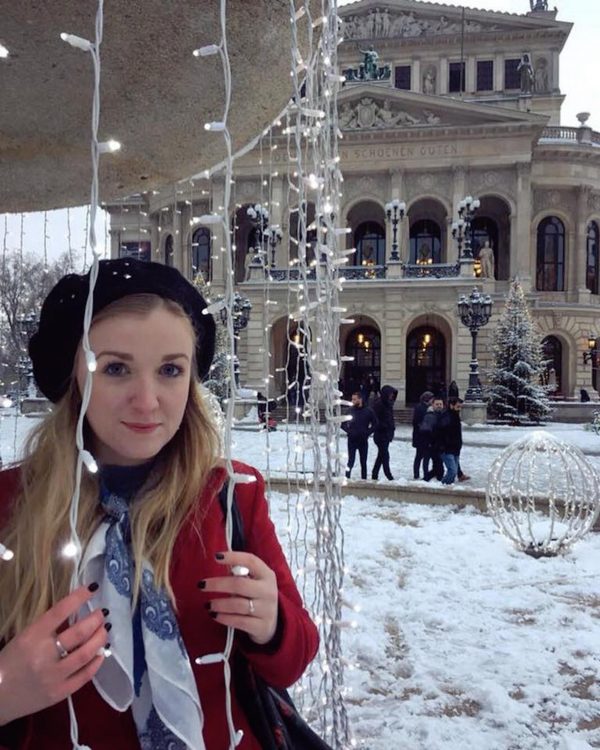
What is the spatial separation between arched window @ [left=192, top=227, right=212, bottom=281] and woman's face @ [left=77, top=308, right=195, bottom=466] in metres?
A: 35.7

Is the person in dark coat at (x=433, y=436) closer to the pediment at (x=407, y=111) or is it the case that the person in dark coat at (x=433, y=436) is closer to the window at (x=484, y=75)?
the pediment at (x=407, y=111)

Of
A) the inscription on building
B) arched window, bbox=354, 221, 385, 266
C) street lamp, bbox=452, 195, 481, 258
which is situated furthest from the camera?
arched window, bbox=354, 221, 385, 266

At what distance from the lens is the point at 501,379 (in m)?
26.5

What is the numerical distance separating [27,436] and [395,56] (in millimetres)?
45283

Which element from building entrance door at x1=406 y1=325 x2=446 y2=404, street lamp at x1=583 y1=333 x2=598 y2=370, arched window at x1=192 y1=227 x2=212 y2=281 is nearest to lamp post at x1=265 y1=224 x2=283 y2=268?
arched window at x1=192 y1=227 x2=212 y2=281

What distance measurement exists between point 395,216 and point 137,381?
2971cm

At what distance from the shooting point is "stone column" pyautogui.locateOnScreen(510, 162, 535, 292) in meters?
33.6

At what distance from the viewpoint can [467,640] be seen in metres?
4.52

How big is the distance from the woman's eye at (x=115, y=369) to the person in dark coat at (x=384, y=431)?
382 inches

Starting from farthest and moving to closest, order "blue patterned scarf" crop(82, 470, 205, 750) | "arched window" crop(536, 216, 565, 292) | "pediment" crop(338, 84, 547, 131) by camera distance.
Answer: "arched window" crop(536, 216, 565, 292), "pediment" crop(338, 84, 547, 131), "blue patterned scarf" crop(82, 470, 205, 750)

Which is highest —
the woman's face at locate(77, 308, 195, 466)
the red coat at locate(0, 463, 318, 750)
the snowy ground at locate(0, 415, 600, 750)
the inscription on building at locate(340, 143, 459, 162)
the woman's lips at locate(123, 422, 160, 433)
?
the inscription on building at locate(340, 143, 459, 162)

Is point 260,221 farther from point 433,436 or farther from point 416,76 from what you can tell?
point 416,76

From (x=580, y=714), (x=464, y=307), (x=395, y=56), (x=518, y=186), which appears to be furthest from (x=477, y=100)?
(x=580, y=714)

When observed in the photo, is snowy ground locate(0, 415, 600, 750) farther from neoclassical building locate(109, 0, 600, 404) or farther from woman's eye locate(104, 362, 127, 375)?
neoclassical building locate(109, 0, 600, 404)
